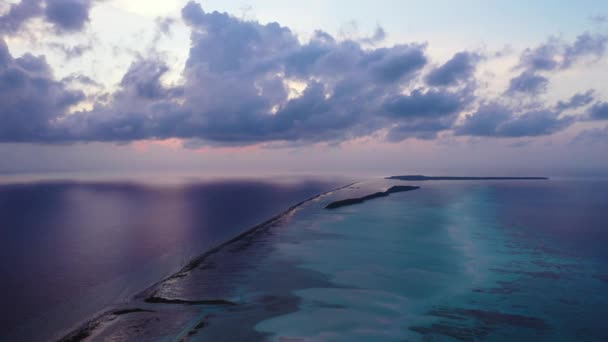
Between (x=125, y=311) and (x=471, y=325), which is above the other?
(x=471, y=325)

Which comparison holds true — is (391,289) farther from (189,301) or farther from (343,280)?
(189,301)

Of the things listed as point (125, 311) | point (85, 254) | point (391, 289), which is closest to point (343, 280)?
point (391, 289)

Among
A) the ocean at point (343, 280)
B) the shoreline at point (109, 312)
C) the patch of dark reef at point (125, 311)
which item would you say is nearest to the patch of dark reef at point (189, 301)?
the shoreline at point (109, 312)

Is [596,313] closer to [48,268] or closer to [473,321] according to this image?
[473,321]

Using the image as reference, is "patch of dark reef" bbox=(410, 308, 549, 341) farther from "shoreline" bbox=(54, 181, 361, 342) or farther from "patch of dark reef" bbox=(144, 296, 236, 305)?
"shoreline" bbox=(54, 181, 361, 342)

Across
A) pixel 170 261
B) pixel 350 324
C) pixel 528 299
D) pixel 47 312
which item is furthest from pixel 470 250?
pixel 47 312

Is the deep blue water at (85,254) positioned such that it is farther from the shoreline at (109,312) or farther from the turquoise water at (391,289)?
the turquoise water at (391,289)
